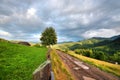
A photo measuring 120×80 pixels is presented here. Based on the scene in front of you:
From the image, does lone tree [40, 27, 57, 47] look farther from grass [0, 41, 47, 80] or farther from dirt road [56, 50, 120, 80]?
grass [0, 41, 47, 80]

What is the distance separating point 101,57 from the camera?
108688 mm

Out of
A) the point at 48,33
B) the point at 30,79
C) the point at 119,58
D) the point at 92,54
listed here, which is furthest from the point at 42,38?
the point at 30,79

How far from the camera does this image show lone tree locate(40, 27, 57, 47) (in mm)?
101000

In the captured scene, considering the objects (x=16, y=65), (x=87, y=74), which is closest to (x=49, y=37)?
(x=87, y=74)

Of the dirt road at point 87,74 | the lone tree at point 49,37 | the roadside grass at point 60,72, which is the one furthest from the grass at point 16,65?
the lone tree at point 49,37

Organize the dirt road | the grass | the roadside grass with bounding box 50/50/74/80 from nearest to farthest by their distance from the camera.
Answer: the grass < the roadside grass with bounding box 50/50/74/80 < the dirt road

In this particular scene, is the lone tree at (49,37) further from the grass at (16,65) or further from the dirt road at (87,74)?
the grass at (16,65)

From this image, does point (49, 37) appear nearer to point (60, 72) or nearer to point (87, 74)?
point (87, 74)

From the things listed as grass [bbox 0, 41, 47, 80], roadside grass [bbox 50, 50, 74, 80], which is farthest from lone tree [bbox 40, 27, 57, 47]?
grass [bbox 0, 41, 47, 80]

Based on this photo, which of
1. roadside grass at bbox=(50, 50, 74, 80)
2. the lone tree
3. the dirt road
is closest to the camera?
roadside grass at bbox=(50, 50, 74, 80)

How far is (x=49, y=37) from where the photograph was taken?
101 m

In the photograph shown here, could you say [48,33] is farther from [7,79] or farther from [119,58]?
[7,79]

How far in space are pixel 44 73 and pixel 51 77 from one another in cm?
38

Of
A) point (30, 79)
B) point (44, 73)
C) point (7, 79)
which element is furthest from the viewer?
point (30, 79)
